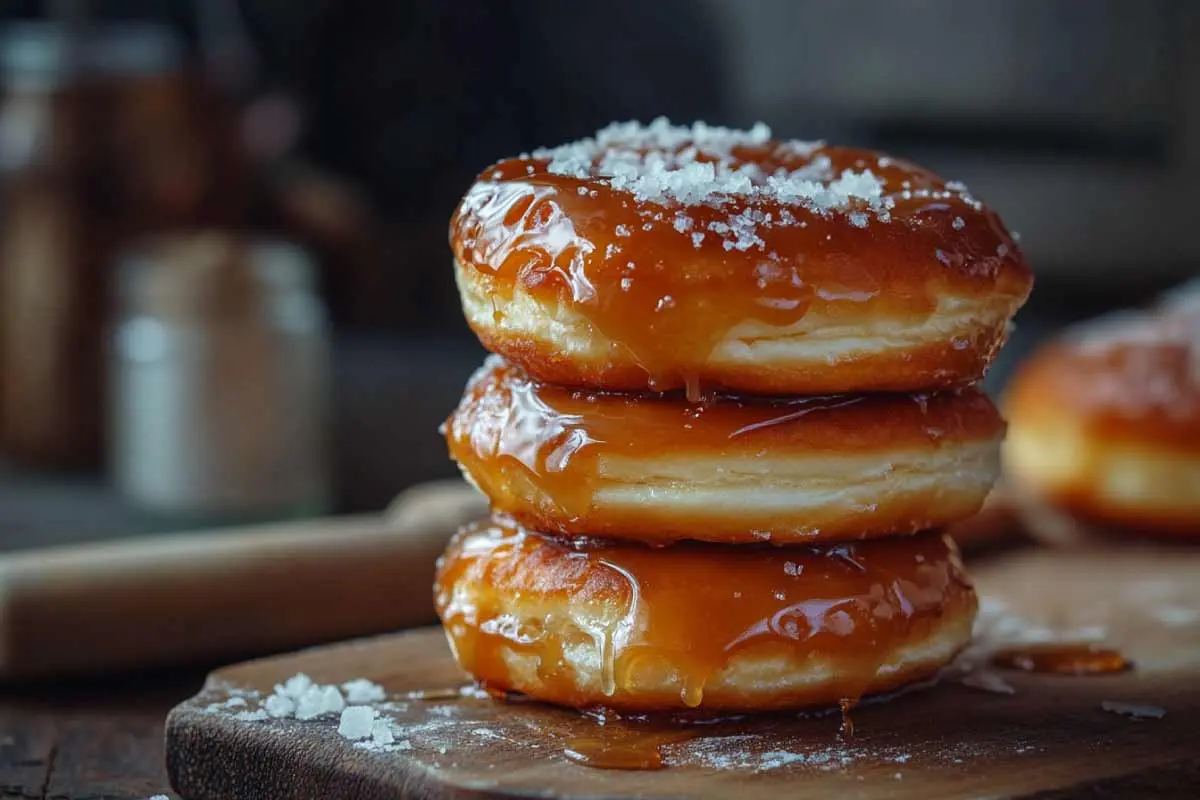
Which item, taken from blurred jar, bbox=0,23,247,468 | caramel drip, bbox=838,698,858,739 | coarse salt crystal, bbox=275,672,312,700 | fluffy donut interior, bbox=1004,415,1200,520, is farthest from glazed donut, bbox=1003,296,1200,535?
blurred jar, bbox=0,23,247,468

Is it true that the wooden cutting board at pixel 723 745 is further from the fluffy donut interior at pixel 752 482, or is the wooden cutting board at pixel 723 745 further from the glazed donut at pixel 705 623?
the fluffy donut interior at pixel 752 482

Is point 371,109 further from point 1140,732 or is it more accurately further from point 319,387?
point 1140,732

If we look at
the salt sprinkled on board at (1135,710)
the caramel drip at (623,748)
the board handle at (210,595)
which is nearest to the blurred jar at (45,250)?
the board handle at (210,595)

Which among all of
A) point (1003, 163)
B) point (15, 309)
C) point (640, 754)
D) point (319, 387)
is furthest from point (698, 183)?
point (1003, 163)

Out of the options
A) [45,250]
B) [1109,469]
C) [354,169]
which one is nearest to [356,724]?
[1109,469]

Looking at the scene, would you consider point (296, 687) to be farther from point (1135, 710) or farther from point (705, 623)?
point (1135, 710)

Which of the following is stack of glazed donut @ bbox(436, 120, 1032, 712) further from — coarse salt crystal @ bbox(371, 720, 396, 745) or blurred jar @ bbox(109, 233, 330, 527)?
blurred jar @ bbox(109, 233, 330, 527)
